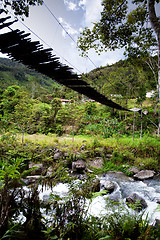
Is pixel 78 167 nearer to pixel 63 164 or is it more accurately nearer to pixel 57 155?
pixel 63 164

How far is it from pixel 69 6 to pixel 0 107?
9.08m

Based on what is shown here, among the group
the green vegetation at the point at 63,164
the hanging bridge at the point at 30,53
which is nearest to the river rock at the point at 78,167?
the green vegetation at the point at 63,164

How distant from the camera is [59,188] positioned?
2.70 meters

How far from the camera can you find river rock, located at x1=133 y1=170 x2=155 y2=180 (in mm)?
3182

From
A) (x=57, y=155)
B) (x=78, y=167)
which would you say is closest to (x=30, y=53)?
(x=78, y=167)

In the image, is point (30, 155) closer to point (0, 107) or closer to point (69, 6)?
point (69, 6)

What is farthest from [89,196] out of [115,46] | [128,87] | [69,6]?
[128,87]

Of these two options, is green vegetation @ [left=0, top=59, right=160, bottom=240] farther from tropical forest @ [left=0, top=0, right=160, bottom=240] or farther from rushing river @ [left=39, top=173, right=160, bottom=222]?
rushing river @ [left=39, top=173, right=160, bottom=222]

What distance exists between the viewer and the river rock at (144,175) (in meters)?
3.18

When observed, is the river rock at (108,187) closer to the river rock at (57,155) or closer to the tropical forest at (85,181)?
the tropical forest at (85,181)

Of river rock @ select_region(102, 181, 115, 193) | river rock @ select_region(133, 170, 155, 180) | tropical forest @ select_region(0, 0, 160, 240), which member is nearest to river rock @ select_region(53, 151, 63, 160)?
tropical forest @ select_region(0, 0, 160, 240)

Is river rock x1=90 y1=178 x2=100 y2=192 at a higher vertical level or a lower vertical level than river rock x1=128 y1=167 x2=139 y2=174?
higher

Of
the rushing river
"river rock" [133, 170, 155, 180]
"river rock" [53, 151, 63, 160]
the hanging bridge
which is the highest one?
the hanging bridge

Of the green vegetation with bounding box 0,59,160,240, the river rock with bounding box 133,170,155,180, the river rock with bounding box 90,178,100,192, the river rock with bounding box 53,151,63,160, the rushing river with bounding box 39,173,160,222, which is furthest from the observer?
the river rock with bounding box 53,151,63,160
